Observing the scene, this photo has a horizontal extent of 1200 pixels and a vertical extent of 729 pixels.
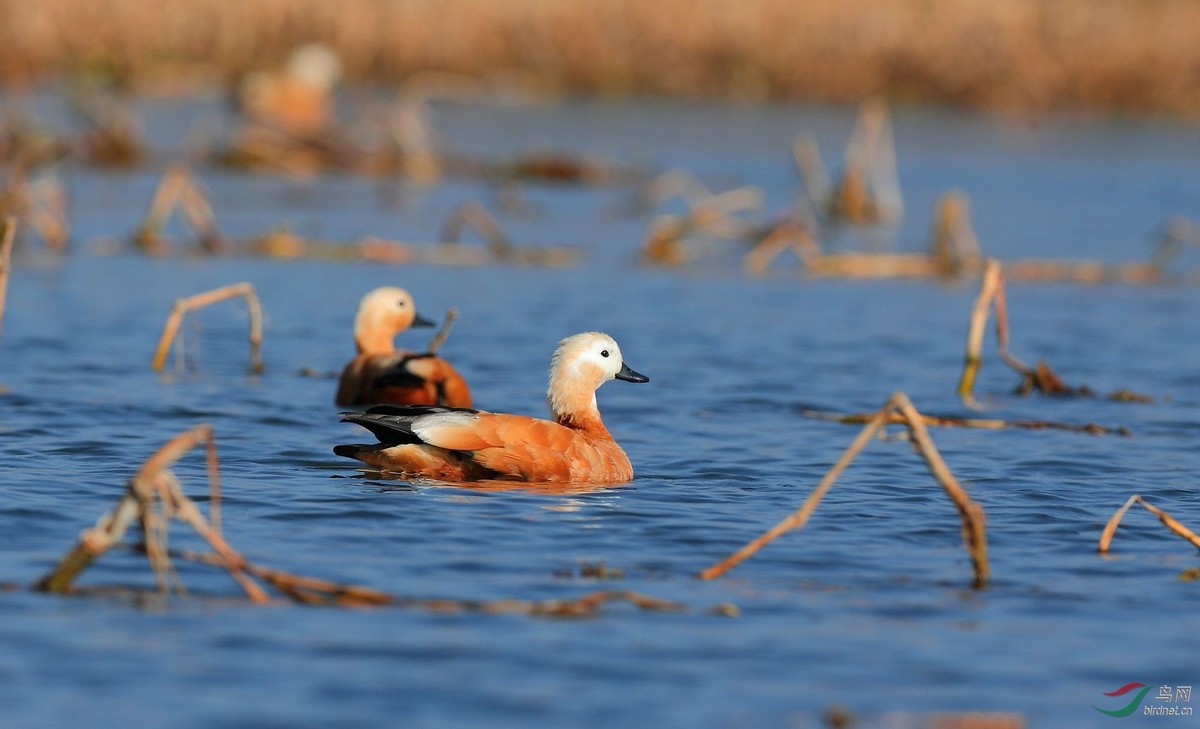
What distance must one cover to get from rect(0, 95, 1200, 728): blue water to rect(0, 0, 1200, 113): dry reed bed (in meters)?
15.9

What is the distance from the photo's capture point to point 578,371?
9695 mm

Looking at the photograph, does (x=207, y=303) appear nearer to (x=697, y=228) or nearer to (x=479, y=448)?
(x=479, y=448)

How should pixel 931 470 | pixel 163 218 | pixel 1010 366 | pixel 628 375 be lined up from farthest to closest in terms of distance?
pixel 163 218, pixel 1010 366, pixel 628 375, pixel 931 470

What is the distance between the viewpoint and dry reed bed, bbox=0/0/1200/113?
120ft

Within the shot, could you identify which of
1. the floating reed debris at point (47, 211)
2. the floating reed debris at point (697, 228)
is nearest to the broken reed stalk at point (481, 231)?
the floating reed debris at point (697, 228)

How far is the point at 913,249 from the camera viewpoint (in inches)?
853

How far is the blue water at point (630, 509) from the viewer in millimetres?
5965

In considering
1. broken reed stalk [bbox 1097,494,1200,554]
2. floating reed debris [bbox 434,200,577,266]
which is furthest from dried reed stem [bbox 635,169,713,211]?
broken reed stalk [bbox 1097,494,1200,554]

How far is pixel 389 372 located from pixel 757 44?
28.3 meters

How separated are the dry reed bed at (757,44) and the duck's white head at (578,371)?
27.2 meters

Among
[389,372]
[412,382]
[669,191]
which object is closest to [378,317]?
[389,372]

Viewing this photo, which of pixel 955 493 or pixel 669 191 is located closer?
pixel 955 493

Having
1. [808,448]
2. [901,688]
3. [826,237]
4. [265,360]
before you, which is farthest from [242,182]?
[901,688]

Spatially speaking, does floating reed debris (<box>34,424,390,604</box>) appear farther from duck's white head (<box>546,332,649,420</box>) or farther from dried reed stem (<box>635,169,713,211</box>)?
dried reed stem (<box>635,169,713,211</box>)
